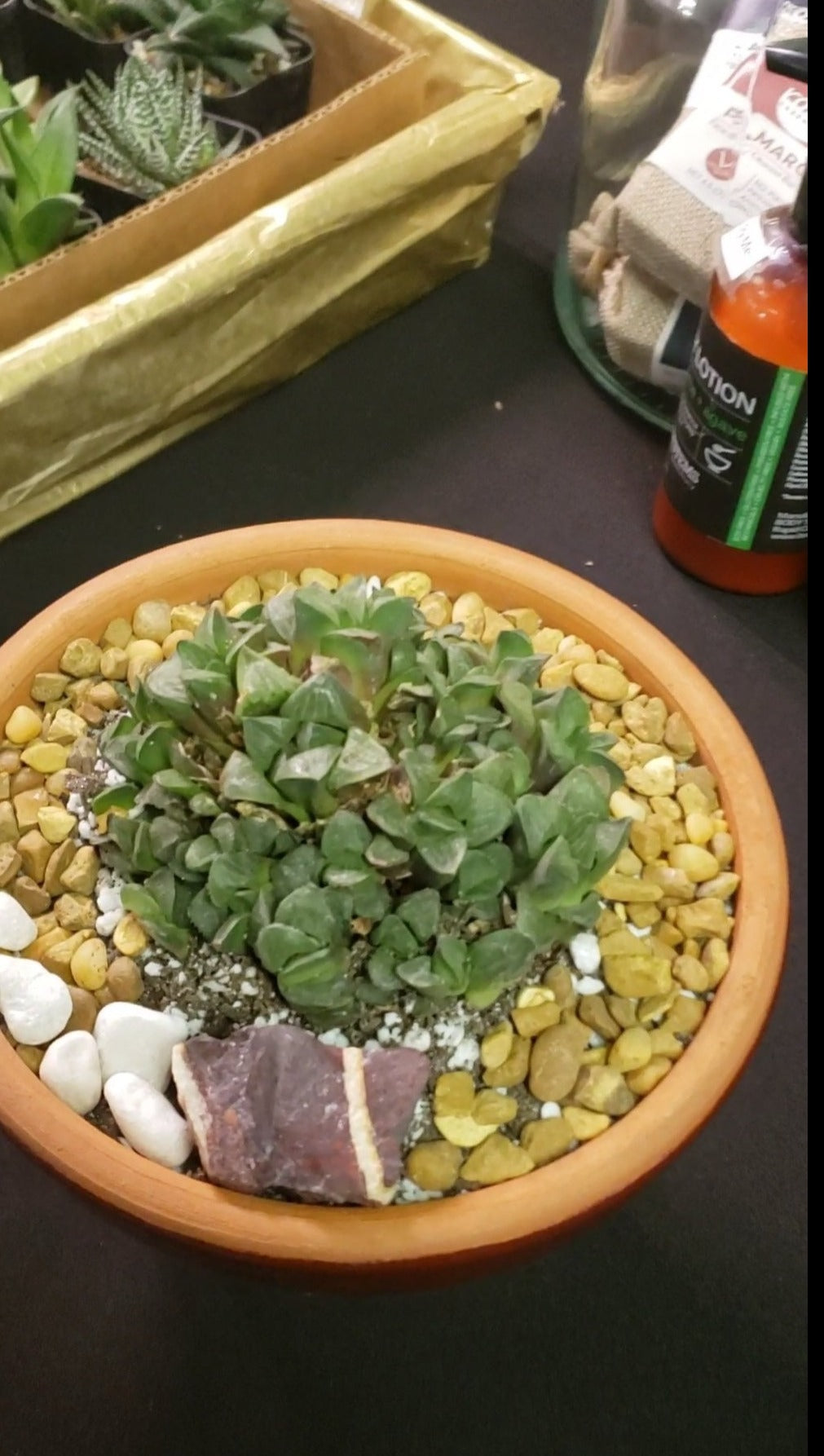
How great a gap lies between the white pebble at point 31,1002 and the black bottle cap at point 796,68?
0.70 meters

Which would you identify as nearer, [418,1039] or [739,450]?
[418,1039]

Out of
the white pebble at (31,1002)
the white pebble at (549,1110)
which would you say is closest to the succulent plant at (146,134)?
the white pebble at (31,1002)

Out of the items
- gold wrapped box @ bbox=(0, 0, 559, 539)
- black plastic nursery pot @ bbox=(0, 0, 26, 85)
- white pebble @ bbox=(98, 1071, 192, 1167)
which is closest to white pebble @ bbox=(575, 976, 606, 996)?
white pebble @ bbox=(98, 1071, 192, 1167)

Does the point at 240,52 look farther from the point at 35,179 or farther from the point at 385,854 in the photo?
the point at 385,854

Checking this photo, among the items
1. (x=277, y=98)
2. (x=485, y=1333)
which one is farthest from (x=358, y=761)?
(x=277, y=98)

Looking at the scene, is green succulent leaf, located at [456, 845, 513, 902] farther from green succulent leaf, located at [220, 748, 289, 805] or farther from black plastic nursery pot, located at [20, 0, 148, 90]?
black plastic nursery pot, located at [20, 0, 148, 90]

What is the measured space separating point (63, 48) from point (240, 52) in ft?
0.60

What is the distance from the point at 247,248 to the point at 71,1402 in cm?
85

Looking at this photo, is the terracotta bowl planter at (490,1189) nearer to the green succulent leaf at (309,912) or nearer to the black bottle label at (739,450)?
the green succulent leaf at (309,912)

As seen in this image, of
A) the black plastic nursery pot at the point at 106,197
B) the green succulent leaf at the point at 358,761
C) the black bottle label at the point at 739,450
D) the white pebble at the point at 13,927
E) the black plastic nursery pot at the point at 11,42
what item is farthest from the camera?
the black plastic nursery pot at the point at 11,42

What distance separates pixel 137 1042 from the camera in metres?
0.59

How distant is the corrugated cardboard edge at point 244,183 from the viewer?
96 cm

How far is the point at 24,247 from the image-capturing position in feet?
3.24

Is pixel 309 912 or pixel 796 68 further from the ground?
pixel 796 68
